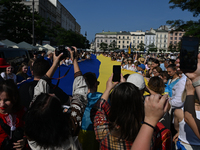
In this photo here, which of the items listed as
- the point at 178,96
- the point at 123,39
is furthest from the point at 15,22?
the point at 123,39

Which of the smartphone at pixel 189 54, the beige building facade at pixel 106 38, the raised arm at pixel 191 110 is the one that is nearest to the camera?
the smartphone at pixel 189 54

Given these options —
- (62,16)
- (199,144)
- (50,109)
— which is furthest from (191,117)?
(62,16)

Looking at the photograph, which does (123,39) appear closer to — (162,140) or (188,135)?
(188,135)

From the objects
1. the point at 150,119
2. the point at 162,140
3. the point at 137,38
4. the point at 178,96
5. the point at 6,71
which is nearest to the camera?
the point at 150,119

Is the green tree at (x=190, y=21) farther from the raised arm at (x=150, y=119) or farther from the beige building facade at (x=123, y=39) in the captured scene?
the beige building facade at (x=123, y=39)

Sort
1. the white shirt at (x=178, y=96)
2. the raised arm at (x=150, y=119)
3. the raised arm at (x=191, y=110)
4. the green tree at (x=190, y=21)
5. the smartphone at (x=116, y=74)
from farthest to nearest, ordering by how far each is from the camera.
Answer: the green tree at (x=190, y=21) < the white shirt at (x=178, y=96) < the smartphone at (x=116, y=74) < the raised arm at (x=191, y=110) < the raised arm at (x=150, y=119)

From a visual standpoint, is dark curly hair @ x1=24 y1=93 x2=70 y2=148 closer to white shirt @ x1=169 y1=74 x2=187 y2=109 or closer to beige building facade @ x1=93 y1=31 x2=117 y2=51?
white shirt @ x1=169 y1=74 x2=187 y2=109

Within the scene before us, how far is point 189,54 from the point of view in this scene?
143cm

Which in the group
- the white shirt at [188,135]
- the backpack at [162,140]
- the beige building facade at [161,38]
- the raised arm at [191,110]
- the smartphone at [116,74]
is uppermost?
the beige building facade at [161,38]

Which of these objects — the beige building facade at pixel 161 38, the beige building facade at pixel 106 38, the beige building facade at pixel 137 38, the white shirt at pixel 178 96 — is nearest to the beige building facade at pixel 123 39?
the beige building facade at pixel 137 38

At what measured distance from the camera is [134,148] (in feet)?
3.83

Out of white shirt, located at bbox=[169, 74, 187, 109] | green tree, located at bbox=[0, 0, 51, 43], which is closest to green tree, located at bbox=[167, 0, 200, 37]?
white shirt, located at bbox=[169, 74, 187, 109]

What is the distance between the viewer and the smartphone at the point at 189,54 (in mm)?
1401

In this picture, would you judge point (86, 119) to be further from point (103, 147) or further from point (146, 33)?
point (146, 33)
